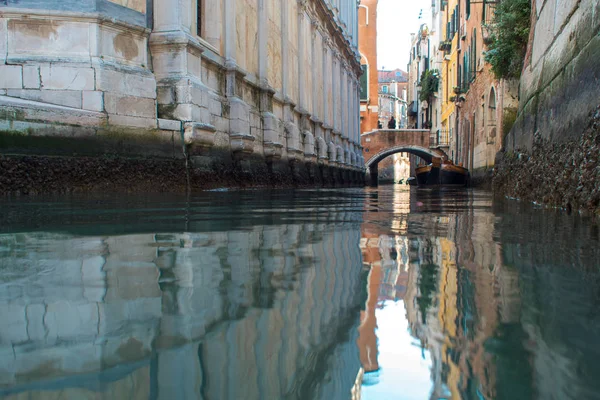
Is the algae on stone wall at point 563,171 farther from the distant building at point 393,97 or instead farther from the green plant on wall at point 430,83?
the distant building at point 393,97

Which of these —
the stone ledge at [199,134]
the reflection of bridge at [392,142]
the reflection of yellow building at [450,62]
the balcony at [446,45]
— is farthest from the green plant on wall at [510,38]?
the reflection of bridge at [392,142]

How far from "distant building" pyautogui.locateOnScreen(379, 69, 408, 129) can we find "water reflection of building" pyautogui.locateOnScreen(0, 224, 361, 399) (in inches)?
2433

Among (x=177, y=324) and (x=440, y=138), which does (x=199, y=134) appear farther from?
(x=440, y=138)

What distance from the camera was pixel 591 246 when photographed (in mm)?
1924

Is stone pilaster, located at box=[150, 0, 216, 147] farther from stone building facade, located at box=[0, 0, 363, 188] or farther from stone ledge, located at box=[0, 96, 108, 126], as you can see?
stone ledge, located at box=[0, 96, 108, 126]

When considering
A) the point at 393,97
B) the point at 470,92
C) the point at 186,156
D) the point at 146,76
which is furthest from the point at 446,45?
the point at 393,97

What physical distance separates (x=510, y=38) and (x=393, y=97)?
5934 centimetres

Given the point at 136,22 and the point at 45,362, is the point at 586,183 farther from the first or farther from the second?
the point at 136,22

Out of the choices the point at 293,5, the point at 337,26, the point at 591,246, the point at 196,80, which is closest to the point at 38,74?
the point at 196,80

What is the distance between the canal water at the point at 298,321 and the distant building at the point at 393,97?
61595 mm

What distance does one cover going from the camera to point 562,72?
4637 mm

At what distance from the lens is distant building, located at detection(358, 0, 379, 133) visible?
36.9 meters

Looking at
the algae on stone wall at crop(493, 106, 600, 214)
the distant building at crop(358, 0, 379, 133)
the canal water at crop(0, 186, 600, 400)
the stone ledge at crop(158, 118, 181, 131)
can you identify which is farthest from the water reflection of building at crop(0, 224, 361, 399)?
the distant building at crop(358, 0, 379, 133)

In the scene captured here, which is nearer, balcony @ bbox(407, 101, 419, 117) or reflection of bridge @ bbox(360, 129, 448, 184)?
reflection of bridge @ bbox(360, 129, 448, 184)
